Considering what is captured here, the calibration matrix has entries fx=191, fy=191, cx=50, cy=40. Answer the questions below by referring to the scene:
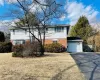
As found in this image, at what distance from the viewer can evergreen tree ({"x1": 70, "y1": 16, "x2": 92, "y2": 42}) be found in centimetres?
5244

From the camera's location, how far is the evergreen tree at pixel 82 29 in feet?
172

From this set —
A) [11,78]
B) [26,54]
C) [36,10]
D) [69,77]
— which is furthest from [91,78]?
[36,10]

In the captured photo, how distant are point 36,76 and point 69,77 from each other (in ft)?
5.38

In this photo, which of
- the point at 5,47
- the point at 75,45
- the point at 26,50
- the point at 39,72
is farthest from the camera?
the point at 75,45

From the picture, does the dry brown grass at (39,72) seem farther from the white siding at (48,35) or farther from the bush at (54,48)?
the white siding at (48,35)

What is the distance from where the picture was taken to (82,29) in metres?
52.9

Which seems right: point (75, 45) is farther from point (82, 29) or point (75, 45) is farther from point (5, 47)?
point (82, 29)

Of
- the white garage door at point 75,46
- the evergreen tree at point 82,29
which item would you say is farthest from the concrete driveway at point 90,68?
→ the evergreen tree at point 82,29

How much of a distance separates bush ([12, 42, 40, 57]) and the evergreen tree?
32.4 metres

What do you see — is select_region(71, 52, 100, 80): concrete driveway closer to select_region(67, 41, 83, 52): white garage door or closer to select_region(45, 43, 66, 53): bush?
select_region(45, 43, 66, 53): bush

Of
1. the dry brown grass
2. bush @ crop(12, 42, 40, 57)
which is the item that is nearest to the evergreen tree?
bush @ crop(12, 42, 40, 57)

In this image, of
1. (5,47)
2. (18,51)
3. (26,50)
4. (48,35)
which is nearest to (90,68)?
(26,50)

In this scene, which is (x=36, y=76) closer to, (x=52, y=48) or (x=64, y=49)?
(x=52, y=48)

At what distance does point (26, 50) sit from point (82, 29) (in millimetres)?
34155
